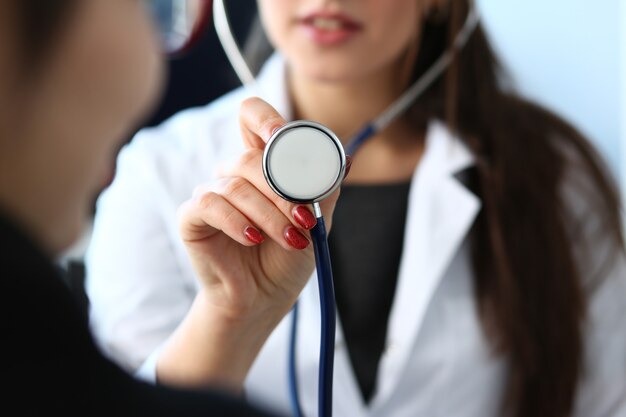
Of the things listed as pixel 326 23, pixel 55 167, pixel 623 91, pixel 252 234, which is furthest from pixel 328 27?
pixel 623 91

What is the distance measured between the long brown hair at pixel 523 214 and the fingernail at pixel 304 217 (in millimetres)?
476

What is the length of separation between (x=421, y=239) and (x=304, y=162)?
1.49ft

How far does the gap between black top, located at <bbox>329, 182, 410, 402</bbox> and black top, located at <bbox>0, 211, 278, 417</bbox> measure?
60cm

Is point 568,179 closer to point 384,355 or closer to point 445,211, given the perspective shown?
point 445,211

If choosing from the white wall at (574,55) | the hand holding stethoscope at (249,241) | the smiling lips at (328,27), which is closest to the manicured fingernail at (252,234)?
the hand holding stethoscope at (249,241)

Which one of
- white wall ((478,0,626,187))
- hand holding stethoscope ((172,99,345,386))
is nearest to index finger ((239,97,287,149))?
hand holding stethoscope ((172,99,345,386))

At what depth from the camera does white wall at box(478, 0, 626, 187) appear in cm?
133

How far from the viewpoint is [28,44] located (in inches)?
10.6

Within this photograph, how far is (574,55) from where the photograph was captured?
134 cm

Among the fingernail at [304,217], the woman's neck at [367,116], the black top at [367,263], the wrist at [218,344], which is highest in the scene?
the fingernail at [304,217]

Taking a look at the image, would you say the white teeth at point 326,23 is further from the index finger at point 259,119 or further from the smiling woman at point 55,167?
the smiling woman at point 55,167

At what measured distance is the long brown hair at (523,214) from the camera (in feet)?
2.93

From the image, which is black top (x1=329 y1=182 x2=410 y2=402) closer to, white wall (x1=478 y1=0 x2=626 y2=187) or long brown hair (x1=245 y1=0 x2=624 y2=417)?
long brown hair (x1=245 y1=0 x2=624 y2=417)

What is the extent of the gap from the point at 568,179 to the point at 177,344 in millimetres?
577
